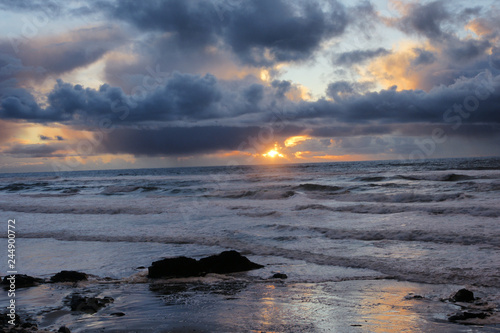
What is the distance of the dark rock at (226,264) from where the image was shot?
29.1 feet

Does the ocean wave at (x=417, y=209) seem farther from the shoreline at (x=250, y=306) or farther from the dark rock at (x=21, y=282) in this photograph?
the dark rock at (x=21, y=282)

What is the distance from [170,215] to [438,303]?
53.5 feet

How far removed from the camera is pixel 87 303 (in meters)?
6.30

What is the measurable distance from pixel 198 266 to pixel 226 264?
0.67 metres

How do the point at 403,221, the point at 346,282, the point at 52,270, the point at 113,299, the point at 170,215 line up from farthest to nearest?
the point at 170,215 → the point at 403,221 → the point at 52,270 → the point at 346,282 → the point at 113,299

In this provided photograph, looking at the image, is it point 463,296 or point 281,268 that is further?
point 281,268

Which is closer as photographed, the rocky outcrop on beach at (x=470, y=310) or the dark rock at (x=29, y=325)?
the dark rock at (x=29, y=325)

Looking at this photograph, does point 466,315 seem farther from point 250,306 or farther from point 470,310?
point 250,306

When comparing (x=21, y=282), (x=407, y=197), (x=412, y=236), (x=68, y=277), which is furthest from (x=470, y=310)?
(x=407, y=197)

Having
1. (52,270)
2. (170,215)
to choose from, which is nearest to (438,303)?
(52,270)

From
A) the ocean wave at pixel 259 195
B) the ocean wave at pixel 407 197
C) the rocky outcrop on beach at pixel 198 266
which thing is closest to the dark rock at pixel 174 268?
the rocky outcrop on beach at pixel 198 266

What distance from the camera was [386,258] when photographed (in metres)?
9.79

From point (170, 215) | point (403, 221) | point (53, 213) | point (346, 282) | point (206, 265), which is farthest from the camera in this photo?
point (53, 213)

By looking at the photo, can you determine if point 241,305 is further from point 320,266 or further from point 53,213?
point 53,213
